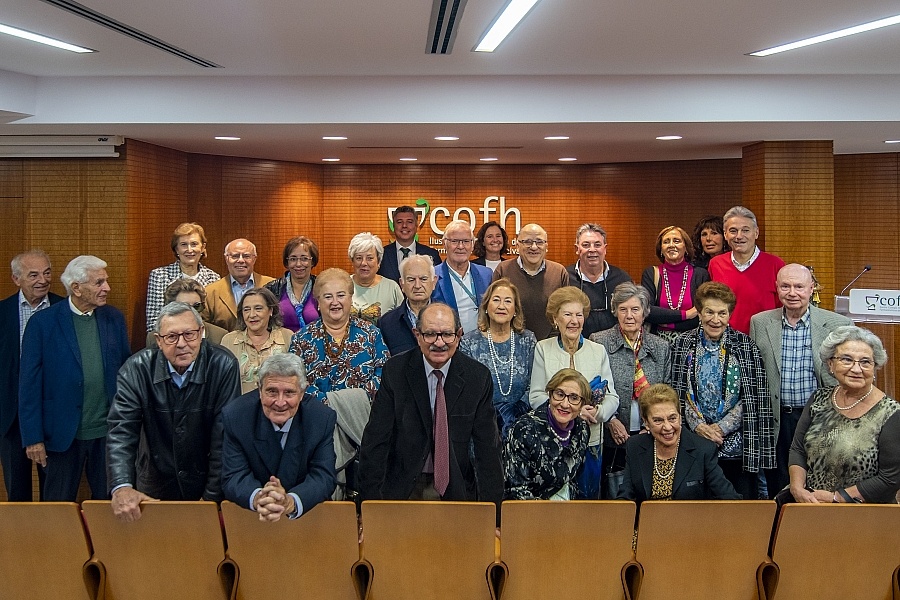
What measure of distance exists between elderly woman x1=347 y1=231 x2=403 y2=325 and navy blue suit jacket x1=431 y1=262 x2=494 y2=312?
285mm

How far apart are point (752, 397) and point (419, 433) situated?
2011 mm

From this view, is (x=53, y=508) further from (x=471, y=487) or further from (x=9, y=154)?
(x=9, y=154)

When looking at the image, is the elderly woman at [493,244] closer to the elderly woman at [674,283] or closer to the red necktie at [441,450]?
the elderly woman at [674,283]

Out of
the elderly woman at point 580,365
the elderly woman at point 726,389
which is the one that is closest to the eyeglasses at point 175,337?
the elderly woman at point 580,365

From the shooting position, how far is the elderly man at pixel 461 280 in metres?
5.84

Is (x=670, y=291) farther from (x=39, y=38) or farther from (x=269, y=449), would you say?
(x=39, y=38)

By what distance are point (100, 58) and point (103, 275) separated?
1.33 m

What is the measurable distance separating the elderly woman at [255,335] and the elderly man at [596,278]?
2087 millimetres

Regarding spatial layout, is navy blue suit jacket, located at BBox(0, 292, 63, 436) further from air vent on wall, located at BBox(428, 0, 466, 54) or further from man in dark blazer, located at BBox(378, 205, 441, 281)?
air vent on wall, located at BBox(428, 0, 466, 54)

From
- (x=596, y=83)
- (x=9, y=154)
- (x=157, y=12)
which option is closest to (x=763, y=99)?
(x=596, y=83)

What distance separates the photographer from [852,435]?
3953 mm

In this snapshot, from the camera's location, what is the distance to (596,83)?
20.5 ft

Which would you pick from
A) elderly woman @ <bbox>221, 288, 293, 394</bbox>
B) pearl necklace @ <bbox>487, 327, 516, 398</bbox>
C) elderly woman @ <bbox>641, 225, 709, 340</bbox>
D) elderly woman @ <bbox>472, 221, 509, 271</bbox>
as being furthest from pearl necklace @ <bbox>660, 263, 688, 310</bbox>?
elderly woman @ <bbox>221, 288, 293, 394</bbox>

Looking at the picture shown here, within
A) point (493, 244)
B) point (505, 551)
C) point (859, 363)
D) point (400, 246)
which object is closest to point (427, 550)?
point (505, 551)
